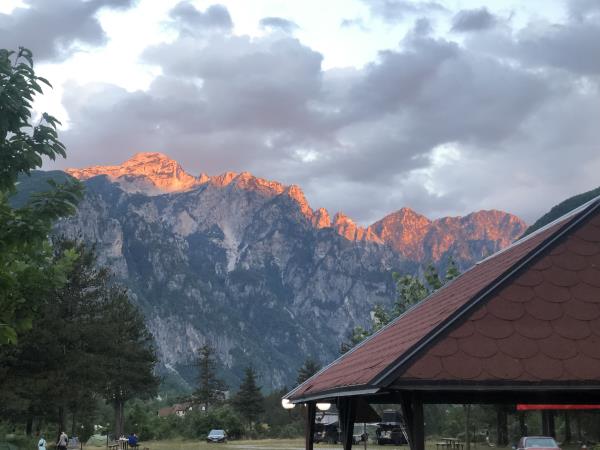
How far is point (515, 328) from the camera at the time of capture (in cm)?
871

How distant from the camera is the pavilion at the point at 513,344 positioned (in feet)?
26.1

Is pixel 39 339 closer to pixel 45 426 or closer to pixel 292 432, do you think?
pixel 45 426

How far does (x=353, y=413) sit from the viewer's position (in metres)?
11.9

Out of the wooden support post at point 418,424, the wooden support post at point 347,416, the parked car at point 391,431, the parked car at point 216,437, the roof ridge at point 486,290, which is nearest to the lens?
the roof ridge at point 486,290

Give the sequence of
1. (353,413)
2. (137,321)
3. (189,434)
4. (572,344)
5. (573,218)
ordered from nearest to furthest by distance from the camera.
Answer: (572,344)
(573,218)
(353,413)
(137,321)
(189,434)

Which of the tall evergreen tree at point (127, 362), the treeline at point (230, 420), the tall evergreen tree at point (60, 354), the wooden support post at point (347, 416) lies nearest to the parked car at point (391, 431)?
the treeline at point (230, 420)

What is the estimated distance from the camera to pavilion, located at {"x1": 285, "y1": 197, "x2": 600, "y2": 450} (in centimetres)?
795

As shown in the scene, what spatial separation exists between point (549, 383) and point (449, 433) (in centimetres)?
6830

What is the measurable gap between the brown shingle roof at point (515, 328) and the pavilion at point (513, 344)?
12mm

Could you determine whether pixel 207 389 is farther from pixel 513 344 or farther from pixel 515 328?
pixel 513 344

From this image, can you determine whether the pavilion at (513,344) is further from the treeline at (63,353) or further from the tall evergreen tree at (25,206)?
the treeline at (63,353)

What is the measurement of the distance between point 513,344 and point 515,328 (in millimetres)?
331

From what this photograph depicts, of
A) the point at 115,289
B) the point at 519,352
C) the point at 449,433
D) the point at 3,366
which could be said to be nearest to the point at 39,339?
the point at 3,366

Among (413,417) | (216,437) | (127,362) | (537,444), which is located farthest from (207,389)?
(413,417)
